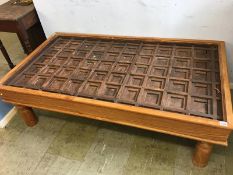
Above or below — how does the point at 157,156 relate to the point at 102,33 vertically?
below

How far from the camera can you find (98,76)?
1.30 m

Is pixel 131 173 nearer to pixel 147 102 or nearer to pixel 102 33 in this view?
pixel 147 102

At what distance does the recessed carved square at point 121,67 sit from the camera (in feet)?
4.31

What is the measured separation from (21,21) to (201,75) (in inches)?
53.9

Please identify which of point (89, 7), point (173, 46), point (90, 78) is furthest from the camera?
point (89, 7)

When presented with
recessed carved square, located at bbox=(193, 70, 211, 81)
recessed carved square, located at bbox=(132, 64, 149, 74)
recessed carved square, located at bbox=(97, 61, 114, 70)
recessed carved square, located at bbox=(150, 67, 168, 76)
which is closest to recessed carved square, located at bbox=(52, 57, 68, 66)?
recessed carved square, located at bbox=(97, 61, 114, 70)

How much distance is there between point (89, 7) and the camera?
5.34ft

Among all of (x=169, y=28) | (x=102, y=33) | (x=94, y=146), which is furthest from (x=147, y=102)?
(x=102, y=33)

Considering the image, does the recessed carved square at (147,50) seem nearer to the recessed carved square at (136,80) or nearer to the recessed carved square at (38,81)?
the recessed carved square at (136,80)

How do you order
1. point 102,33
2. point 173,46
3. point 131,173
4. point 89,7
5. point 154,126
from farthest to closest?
point 102,33 < point 89,7 < point 173,46 < point 131,173 < point 154,126

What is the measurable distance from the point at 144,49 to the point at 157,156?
70 cm

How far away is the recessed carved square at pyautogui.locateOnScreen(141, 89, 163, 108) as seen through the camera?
3.43 feet

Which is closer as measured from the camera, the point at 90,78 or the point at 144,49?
the point at 90,78

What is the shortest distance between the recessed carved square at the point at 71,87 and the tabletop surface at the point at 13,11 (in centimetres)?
78
